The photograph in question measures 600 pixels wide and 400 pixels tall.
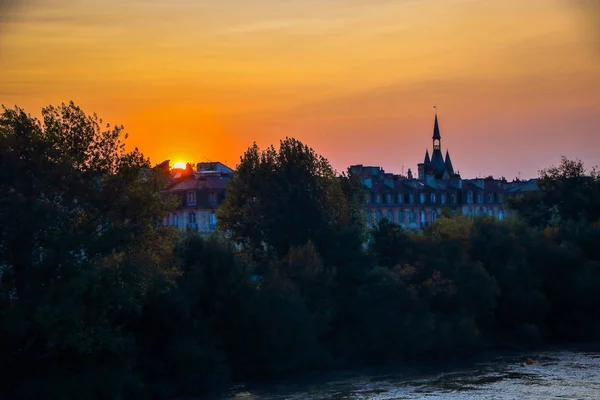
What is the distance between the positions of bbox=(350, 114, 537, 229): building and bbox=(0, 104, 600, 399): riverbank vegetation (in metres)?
33.1

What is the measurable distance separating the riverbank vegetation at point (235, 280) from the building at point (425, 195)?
33.1m

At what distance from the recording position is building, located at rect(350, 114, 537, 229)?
10400 centimetres

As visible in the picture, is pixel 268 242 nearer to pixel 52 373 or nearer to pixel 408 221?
pixel 52 373

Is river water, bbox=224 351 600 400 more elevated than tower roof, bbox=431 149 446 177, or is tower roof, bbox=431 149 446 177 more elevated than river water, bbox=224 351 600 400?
tower roof, bbox=431 149 446 177

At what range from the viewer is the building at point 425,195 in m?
104

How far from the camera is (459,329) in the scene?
178 feet

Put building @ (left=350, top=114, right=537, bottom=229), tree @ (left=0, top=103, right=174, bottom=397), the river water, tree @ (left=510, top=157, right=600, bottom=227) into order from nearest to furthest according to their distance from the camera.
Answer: tree @ (left=0, top=103, right=174, bottom=397) < the river water < tree @ (left=510, top=157, right=600, bottom=227) < building @ (left=350, top=114, right=537, bottom=229)

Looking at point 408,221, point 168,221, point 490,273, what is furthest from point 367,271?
point 408,221

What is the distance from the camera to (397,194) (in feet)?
346

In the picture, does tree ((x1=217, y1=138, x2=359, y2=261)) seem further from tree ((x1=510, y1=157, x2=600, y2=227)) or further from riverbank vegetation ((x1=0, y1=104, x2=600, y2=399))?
tree ((x1=510, y1=157, x2=600, y2=227))

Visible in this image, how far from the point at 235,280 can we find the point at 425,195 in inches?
2581

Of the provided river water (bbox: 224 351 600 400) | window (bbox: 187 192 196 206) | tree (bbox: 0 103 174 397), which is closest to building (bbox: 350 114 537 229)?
window (bbox: 187 192 196 206)

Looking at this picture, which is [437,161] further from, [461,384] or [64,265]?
[64,265]

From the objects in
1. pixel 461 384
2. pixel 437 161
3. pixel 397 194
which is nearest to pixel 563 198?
pixel 397 194
